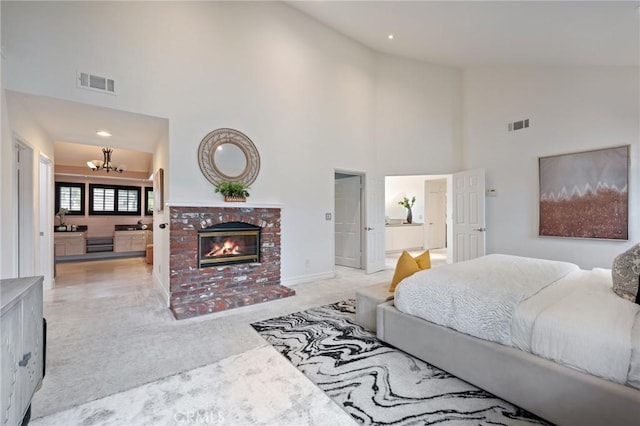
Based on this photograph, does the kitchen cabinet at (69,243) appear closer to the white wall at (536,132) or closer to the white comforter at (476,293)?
the white comforter at (476,293)

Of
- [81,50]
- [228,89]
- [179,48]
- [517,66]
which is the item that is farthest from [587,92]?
[81,50]

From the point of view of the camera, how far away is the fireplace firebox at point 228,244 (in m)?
3.74

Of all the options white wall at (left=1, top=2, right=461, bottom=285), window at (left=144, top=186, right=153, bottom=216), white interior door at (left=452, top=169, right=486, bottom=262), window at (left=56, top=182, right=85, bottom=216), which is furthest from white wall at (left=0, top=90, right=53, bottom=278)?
white interior door at (left=452, top=169, right=486, bottom=262)

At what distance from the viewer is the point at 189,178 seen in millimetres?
3727

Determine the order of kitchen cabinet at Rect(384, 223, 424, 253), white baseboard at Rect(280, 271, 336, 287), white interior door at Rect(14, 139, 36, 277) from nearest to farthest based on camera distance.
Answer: white interior door at Rect(14, 139, 36, 277), white baseboard at Rect(280, 271, 336, 287), kitchen cabinet at Rect(384, 223, 424, 253)

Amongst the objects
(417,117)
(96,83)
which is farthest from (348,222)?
(96,83)

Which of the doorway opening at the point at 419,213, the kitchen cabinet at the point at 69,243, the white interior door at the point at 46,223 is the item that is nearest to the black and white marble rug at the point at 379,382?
the white interior door at the point at 46,223

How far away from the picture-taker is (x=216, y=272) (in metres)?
3.78

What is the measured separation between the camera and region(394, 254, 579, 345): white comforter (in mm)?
1752

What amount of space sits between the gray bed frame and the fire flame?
260cm

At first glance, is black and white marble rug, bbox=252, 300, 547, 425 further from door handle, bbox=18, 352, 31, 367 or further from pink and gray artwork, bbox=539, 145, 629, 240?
pink and gray artwork, bbox=539, 145, 629, 240

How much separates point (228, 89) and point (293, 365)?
12.3 feet

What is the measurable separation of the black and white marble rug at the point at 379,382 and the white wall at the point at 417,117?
13.4ft

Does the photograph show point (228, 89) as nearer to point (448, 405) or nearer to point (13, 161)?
point (13, 161)
